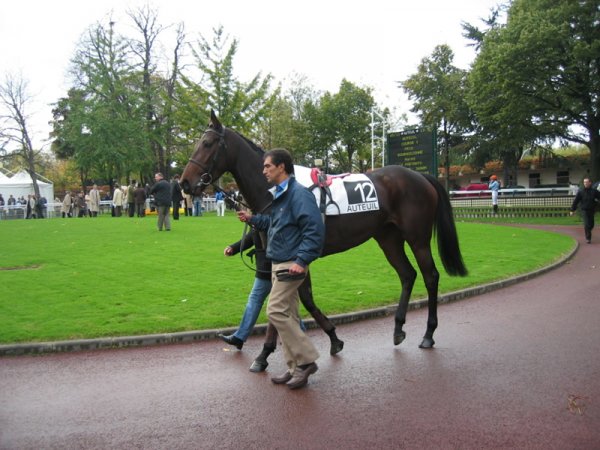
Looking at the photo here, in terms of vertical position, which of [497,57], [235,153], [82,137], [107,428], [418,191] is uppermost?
[497,57]

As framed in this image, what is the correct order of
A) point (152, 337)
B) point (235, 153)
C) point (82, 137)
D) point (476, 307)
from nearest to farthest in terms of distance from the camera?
point (235, 153)
point (152, 337)
point (476, 307)
point (82, 137)

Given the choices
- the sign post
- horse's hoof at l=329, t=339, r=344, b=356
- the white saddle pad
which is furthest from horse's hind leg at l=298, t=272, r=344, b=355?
the sign post

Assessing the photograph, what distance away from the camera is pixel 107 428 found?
157 inches

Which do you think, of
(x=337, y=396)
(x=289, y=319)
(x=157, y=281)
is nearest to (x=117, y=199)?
(x=157, y=281)

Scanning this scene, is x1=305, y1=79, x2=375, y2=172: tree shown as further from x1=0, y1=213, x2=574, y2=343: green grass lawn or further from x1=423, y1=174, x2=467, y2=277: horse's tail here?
x1=423, y1=174, x2=467, y2=277: horse's tail

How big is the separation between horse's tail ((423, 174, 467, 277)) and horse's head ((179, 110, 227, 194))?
280cm

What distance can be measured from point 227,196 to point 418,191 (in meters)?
2.38

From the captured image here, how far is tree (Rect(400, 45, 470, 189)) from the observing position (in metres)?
43.5

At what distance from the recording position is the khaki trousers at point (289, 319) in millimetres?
4688

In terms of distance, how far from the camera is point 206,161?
18.8ft

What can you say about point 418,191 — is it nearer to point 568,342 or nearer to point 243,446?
point 568,342

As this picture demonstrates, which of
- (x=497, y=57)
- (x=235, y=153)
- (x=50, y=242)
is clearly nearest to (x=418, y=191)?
(x=235, y=153)

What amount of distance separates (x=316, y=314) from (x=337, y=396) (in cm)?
126

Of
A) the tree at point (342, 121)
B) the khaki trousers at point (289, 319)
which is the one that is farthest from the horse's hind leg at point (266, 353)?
the tree at point (342, 121)
